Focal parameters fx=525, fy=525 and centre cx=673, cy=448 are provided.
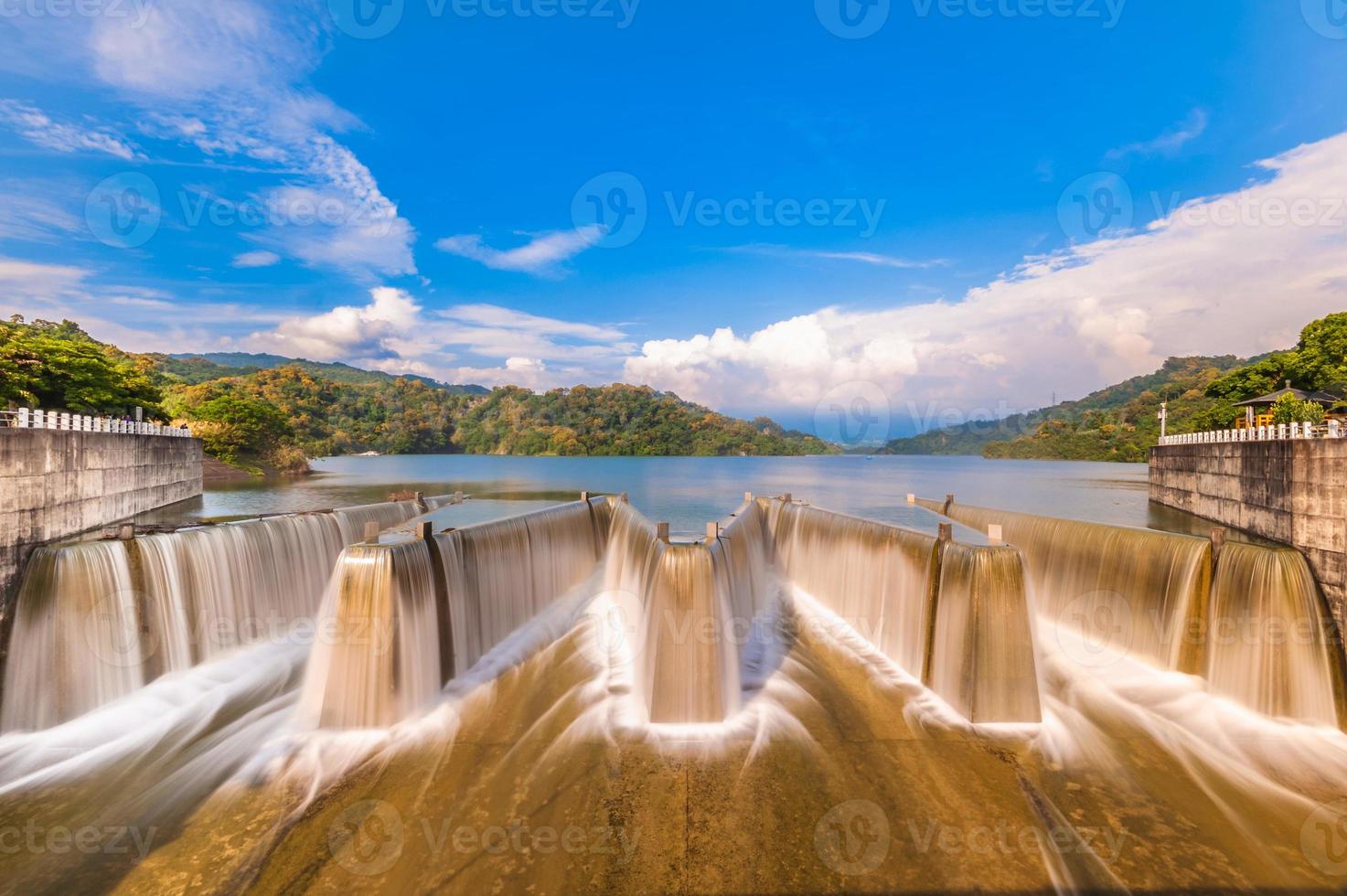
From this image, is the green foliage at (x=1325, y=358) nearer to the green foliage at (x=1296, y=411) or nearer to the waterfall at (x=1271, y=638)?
the green foliage at (x=1296, y=411)

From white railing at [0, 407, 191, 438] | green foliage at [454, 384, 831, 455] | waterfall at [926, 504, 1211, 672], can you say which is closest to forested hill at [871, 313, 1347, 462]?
waterfall at [926, 504, 1211, 672]

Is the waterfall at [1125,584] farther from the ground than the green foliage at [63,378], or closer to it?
closer to it

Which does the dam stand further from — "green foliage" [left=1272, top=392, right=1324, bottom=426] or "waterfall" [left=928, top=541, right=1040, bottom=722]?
"green foliage" [left=1272, top=392, right=1324, bottom=426]

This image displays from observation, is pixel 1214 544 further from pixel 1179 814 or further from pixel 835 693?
pixel 835 693

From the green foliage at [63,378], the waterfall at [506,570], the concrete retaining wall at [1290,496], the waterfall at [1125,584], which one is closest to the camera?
the concrete retaining wall at [1290,496]

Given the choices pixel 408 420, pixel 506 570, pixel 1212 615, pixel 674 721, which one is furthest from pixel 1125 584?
pixel 408 420

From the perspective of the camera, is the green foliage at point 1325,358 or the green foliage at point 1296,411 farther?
the green foliage at point 1325,358

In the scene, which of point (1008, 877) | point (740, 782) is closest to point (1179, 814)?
point (1008, 877)

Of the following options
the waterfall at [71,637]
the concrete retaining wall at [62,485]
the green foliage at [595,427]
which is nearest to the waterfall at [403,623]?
the waterfall at [71,637]
